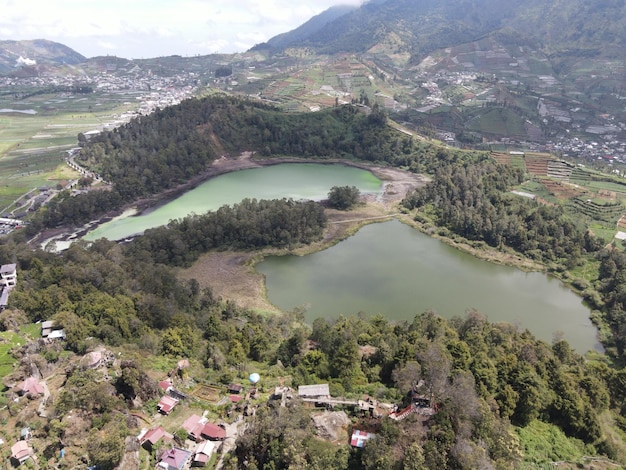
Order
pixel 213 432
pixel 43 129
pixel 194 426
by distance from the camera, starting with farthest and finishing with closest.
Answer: pixel 43 129 → pixel 194 426 → pixel 213 432

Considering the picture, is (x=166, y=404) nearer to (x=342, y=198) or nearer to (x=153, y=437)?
(x=153, y=437)

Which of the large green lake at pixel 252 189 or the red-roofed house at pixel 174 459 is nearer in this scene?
the red-roofed house at pixel 174 459

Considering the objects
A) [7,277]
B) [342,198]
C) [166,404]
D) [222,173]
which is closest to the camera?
[166,404]

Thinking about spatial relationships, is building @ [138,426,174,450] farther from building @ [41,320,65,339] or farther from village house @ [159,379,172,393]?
building @ [41,320,65,339]

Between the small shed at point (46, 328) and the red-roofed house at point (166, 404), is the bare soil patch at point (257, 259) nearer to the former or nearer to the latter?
the small shed at point (46, 328)

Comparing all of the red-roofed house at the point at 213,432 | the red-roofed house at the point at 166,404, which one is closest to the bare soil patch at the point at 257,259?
the red-roofed house at the point at 166,404

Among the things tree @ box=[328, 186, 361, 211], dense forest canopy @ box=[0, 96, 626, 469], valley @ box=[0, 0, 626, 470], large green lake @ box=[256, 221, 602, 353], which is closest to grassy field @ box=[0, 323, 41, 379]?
valley @ box=[0, 0, 626, 470]

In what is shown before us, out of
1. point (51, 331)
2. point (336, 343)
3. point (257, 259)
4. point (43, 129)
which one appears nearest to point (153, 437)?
point (336, 343)
